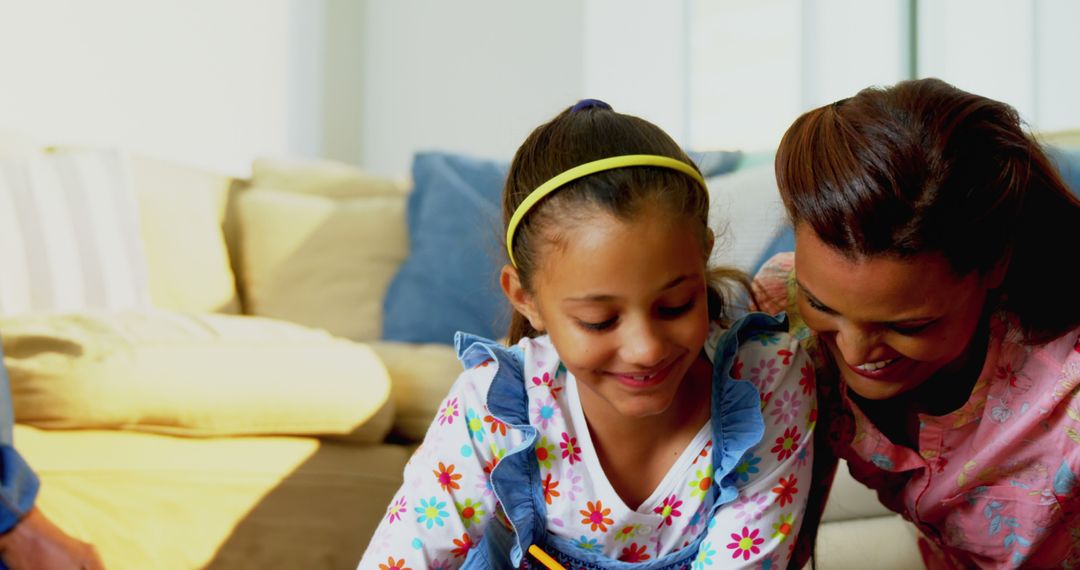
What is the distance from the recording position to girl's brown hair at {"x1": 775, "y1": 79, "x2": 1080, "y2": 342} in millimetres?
949

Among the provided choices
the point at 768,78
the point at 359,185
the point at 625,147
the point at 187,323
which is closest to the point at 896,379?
the point at 625,147

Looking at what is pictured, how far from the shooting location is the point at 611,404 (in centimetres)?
107

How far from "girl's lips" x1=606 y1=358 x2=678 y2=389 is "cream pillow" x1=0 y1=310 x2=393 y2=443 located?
34.3 inches

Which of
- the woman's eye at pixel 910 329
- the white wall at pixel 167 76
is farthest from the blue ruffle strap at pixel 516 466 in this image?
the white wall at pixel 167 76

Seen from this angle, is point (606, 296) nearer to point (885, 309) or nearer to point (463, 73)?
point (885, 309)

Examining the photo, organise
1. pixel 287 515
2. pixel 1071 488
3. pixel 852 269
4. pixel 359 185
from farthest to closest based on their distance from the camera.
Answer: pixel 359 185
pixel 287 515
pixel 1071 488
pixel 852 269

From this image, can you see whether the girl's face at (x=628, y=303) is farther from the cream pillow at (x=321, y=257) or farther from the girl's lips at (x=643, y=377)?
the cream pillow at (x=321, y=257)

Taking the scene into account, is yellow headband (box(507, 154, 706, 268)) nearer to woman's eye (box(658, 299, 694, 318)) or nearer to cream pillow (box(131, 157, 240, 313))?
woman's eye (box(658, 299, 694, 318))

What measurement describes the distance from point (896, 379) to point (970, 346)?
15cm

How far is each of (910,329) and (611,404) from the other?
0.30 metres

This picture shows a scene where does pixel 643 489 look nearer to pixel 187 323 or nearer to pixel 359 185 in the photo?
pixel 187 323

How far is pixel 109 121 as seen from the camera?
2764mm

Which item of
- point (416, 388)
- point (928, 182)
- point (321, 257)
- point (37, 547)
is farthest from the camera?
point (321, 257)

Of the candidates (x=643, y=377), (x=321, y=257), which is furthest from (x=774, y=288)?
(x=321, y=257)
